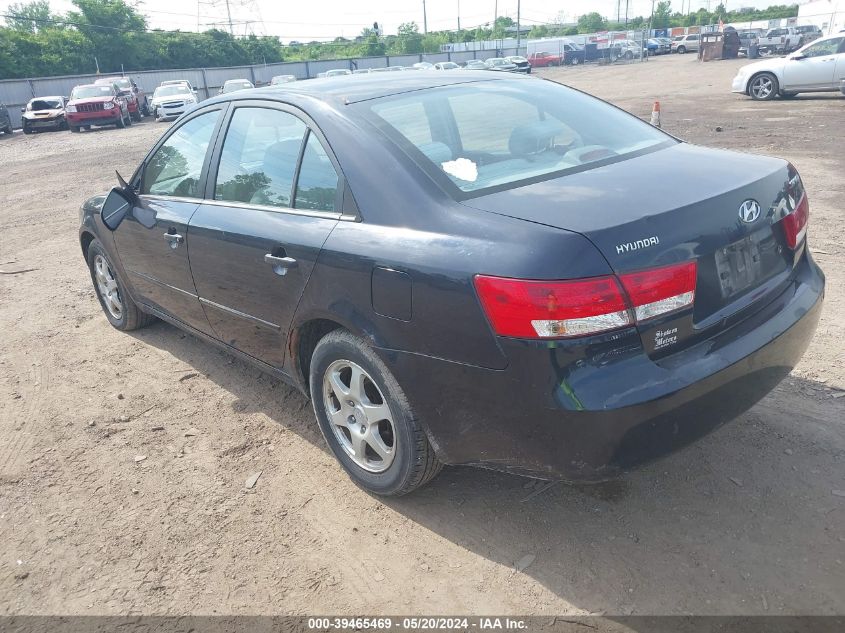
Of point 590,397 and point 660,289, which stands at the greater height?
point 660,289

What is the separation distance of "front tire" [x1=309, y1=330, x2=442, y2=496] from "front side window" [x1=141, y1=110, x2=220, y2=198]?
1455 millimetres

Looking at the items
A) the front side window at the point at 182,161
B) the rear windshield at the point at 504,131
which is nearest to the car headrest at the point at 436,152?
the rear windshield at the point at 504,131

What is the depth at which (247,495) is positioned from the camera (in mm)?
3252

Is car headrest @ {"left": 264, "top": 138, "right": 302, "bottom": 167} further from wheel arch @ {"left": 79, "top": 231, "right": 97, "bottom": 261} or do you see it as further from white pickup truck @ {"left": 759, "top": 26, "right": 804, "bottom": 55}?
white pickup truck @ {"left": 759, "top": 26, "right": 804, "bottom": 55}

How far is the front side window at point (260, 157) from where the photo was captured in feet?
10.7

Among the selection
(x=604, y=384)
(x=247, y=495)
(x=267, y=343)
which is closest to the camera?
(x=604, y=384)

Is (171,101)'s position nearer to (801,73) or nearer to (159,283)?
(801,73)

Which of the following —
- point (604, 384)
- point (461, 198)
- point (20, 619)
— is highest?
point (461, 198)

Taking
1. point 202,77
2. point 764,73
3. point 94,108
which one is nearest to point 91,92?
point 94,108

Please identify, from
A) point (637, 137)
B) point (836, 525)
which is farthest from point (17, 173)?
point (836, 525)

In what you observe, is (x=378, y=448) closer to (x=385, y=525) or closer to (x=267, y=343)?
(x=385, y=525)

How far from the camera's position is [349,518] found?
3023 mm

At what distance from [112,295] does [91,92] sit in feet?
86.9

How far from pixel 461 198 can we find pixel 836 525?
1956 mm
